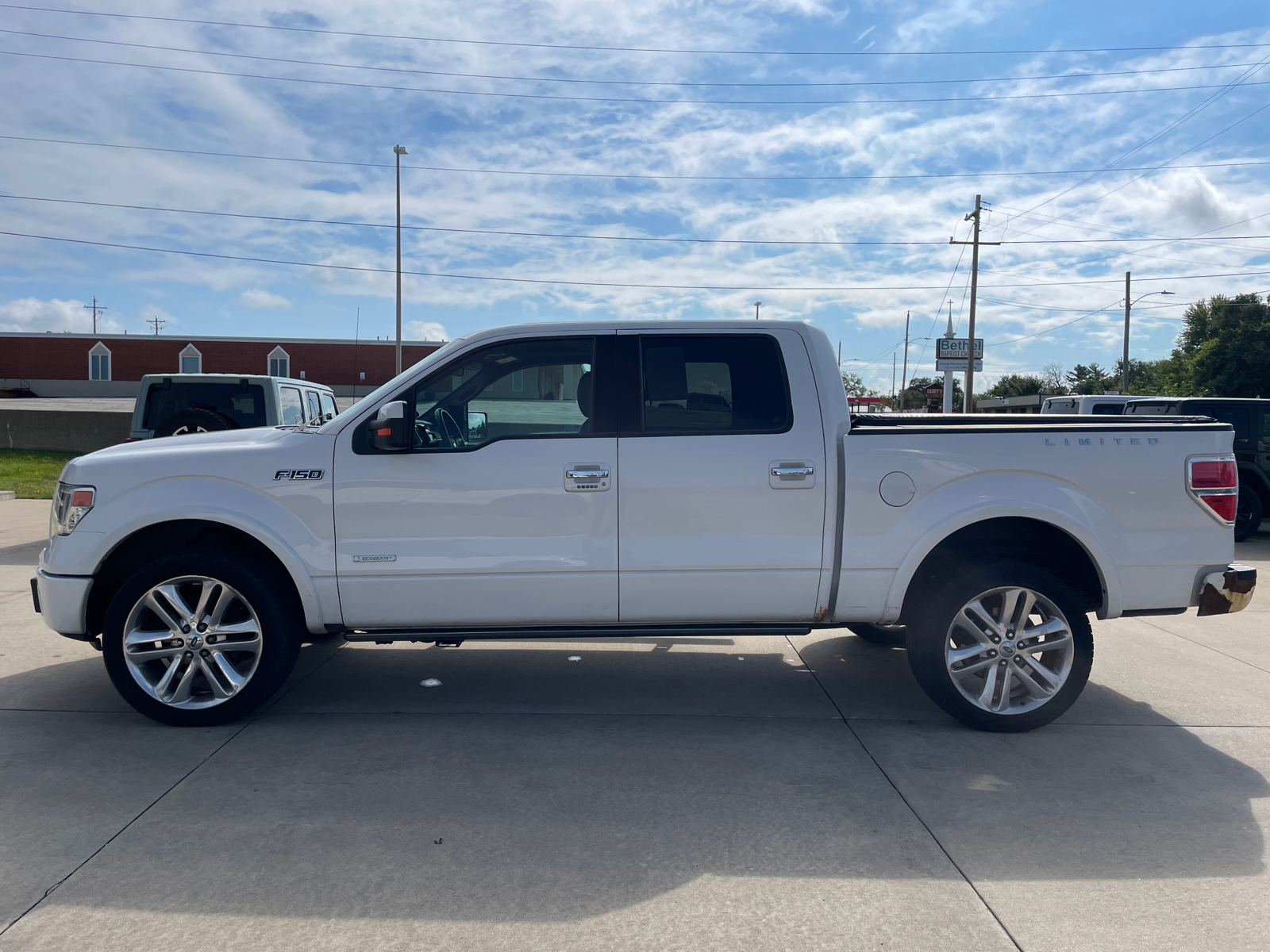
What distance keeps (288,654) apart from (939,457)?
3.40m

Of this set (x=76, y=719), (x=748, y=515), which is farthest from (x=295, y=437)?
(x=748, y=515)

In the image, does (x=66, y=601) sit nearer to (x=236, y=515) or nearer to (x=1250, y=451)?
(x=236, y=515)

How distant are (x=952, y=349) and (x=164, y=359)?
5084cm

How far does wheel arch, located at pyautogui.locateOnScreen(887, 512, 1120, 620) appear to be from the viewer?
4.52 meters

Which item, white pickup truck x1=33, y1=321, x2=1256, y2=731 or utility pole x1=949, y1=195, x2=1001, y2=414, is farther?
utility pole x1=949, y1=195, x2=1001, y2=414

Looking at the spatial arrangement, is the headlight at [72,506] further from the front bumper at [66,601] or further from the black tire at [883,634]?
the black tire at [883,634]

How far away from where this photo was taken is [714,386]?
461 centimetres

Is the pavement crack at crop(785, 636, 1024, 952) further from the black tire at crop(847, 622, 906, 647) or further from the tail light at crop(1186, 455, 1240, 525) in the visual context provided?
the tail light at crop(1186, 455, 1240, 525)

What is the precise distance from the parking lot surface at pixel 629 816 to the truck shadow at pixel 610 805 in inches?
0.5

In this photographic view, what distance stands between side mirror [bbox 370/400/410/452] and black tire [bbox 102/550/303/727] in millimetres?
926

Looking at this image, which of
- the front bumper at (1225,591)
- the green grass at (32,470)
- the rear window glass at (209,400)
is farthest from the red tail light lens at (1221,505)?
the green grass at (32,470)

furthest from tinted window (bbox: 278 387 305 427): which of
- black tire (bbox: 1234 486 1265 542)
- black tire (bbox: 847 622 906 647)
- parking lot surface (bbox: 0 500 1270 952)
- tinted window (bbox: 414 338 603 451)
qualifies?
black tire (bbox: 1234 486 1265 542)

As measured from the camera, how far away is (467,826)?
3502 mm

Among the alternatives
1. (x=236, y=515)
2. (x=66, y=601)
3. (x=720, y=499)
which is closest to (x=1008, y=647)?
(x=720, y=499)
